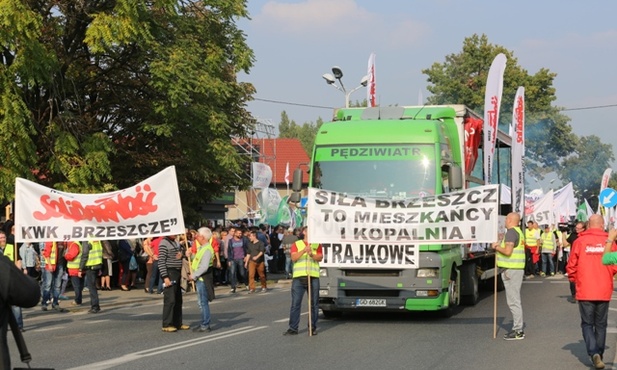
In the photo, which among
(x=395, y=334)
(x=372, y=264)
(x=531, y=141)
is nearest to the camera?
(x=395, y=334)

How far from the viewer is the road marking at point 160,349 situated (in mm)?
12289

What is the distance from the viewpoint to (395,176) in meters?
17.5

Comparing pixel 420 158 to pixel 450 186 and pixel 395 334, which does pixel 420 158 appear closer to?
pixel 450 186

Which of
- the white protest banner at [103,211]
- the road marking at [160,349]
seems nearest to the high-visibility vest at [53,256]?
the white protest banner at [103,211]

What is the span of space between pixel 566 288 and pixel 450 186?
11.8 metres

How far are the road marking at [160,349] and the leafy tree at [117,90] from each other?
12.4m

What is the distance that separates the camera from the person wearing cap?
34.4 metres

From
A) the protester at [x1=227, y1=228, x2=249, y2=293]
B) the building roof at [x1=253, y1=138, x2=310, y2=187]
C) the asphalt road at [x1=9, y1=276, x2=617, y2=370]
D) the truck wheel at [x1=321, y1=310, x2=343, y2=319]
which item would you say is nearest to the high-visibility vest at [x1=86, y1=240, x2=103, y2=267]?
the asphalt road at [x1=9, y1=276, x2=617, y2=370]

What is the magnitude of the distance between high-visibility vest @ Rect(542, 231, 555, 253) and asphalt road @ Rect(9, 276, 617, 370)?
12.9 metres

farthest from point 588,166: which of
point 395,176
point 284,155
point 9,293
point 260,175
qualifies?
point 9,293

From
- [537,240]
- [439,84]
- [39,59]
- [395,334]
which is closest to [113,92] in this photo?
[39,59]

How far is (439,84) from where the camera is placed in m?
75.5

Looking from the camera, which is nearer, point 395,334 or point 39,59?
point 395,334

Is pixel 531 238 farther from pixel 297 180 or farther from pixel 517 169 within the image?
pixel 297 180
